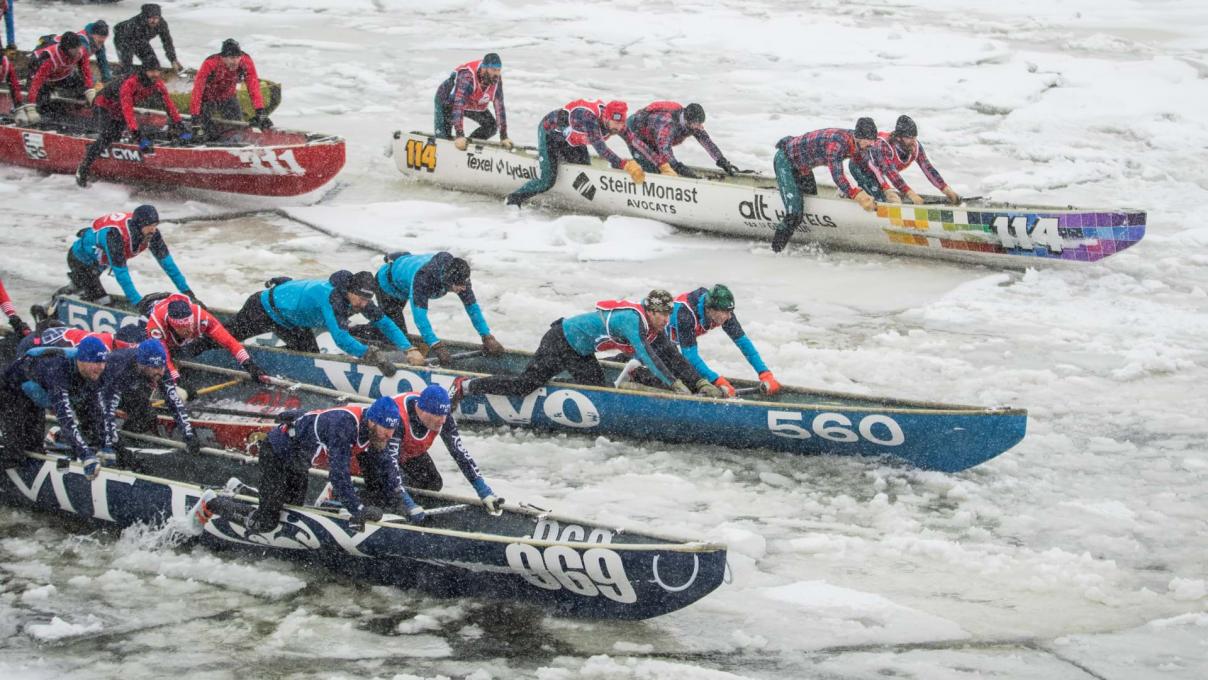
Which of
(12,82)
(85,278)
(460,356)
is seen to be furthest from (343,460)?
(12,82)

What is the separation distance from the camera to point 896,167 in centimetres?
1302

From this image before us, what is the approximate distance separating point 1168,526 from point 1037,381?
2.43 meters

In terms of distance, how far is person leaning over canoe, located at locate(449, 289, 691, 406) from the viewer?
8.75m

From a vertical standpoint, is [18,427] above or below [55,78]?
below

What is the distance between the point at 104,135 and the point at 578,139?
17.3 feet

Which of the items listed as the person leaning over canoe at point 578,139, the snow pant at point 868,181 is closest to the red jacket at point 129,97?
the person leaning over canoe at point 578,139

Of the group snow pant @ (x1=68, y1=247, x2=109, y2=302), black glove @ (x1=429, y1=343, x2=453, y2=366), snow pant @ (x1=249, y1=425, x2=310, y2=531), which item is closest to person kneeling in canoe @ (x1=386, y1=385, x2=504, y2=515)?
snow pant @ (x1=249, y1=425, x2=310, y2=531)

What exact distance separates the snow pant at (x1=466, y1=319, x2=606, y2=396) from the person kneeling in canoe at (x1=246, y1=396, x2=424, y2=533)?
6.70ft

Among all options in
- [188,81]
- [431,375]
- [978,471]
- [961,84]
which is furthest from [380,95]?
[978,471]

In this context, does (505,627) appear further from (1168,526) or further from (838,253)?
(838,253)

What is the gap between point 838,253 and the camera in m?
13.5

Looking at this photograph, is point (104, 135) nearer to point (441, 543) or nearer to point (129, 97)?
point (129, 97)

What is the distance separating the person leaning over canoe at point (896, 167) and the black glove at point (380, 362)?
18.0ft

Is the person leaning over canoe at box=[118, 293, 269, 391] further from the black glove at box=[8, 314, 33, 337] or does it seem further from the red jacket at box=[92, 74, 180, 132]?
the red jacket at box=[92, 74, 180, 132]
